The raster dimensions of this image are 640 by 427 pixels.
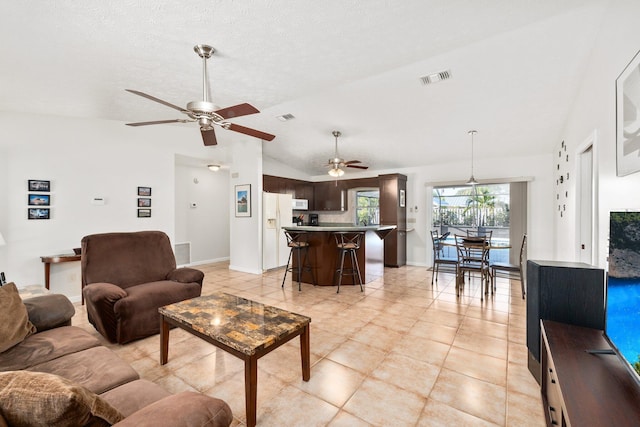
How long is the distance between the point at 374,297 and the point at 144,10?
4.00 m

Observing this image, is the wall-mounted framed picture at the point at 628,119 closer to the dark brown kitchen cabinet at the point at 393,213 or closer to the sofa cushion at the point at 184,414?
the sofa cushion at the point at 184,414

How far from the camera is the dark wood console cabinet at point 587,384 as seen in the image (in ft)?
3.39

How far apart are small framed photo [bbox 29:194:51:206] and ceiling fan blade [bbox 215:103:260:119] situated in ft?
10.4

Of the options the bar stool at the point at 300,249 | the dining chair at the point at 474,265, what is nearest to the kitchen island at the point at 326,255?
the bar stool at the point at 300,249

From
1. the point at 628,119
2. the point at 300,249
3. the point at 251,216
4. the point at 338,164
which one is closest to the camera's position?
the point at 628,119

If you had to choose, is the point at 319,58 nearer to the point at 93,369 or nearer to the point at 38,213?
the point at 93,369

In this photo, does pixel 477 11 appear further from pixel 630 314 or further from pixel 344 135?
pixel 344 135

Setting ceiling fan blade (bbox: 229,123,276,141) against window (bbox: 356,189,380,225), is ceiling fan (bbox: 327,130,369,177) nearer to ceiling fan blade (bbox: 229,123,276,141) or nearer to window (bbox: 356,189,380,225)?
ceiling fan blade (bbox: 229,123,276,141)

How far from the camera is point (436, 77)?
3.10 metres

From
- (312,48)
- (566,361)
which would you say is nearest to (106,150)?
(312,48)

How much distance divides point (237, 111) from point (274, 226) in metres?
3.89

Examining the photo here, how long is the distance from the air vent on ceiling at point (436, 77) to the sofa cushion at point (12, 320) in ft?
13.2

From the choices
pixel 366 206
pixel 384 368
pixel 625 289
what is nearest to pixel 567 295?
pixel 625 289

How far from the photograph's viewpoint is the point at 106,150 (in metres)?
4.29
